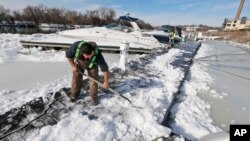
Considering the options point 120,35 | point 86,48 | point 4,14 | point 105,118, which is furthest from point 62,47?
point 4,14

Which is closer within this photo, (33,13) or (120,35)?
(120,35)

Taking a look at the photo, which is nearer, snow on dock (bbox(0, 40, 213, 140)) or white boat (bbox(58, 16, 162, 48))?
snow on dock (bbox(0, 40, 213, 140))

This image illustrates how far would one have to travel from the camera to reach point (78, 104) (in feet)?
11.4

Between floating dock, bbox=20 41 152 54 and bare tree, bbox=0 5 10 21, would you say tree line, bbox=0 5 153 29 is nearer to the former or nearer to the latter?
bare tree, bbox=0 5 10 21

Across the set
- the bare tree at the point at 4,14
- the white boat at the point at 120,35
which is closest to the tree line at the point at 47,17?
the bare tree at the point at 4,14

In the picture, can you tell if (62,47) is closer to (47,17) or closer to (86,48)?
(86,48)

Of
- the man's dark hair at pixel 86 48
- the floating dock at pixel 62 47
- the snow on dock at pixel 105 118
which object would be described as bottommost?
the floating dock at pixel 62 47

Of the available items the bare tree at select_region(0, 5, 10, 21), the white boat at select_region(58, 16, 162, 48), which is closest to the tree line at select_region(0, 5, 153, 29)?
the bare tree at select_region(0, 5, 10, 21)

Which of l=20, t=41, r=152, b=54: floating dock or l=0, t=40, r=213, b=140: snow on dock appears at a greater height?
l=0, t=40, r=213, b=140: snow on dock

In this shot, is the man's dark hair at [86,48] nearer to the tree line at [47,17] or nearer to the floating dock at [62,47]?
the floating dock at [62,47]

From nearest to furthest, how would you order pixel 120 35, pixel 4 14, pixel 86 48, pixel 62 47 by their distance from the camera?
pixel 86 48 < pixel 62 47 < pixel 120 35 < pixel 4 14

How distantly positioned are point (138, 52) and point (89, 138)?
940cm

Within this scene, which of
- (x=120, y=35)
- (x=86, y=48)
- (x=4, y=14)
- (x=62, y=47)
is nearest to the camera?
(x=86, y=48)

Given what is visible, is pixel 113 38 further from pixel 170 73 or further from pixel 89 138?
pixel 89 138
